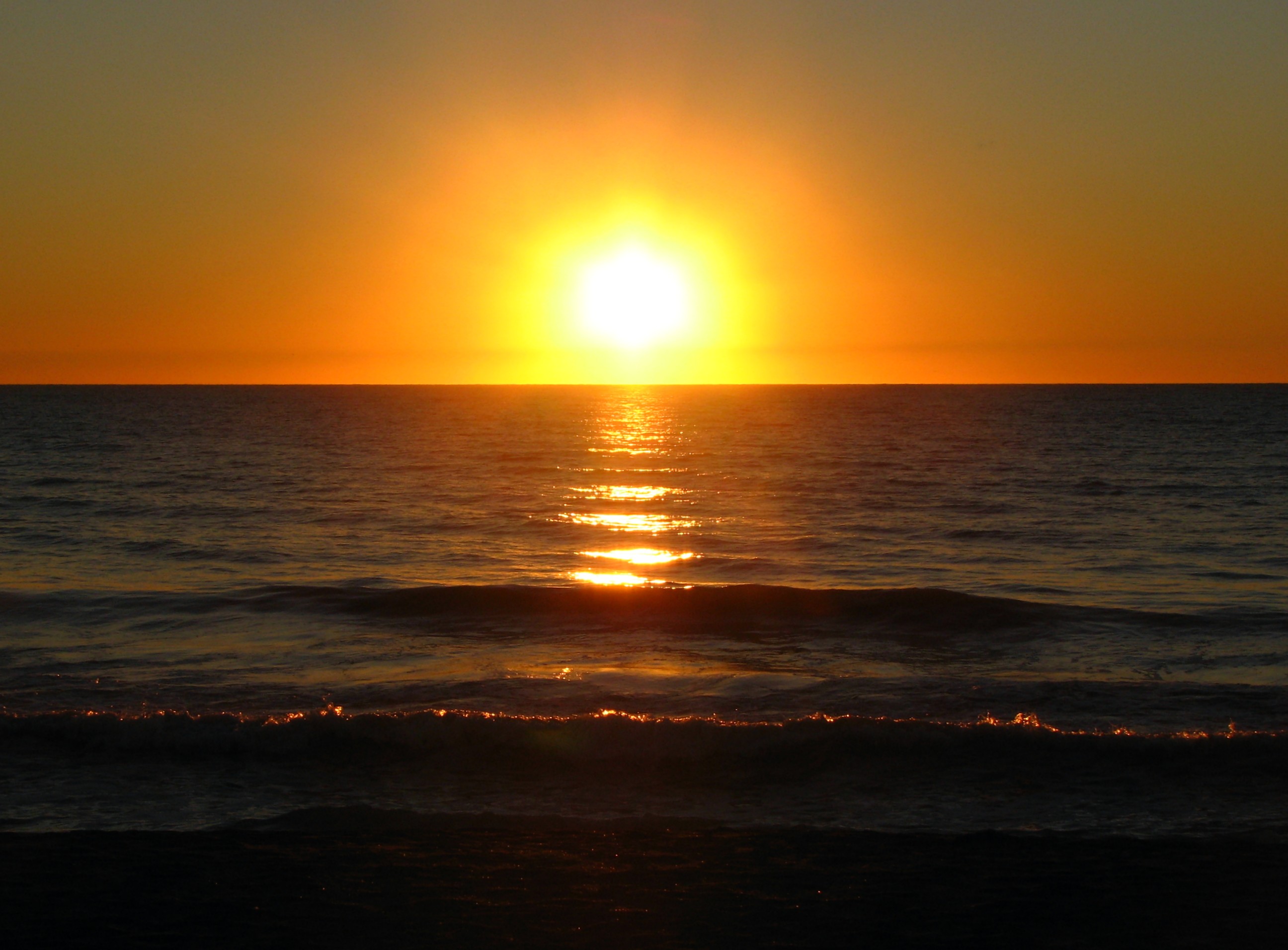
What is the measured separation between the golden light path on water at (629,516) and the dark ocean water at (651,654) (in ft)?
0.63

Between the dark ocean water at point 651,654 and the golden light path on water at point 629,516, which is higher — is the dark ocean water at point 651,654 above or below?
above

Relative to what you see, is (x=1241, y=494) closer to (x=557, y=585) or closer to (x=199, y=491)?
(x=557, y=585)

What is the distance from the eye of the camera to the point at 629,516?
30.4 meters

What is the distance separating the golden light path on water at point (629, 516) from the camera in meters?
20.3

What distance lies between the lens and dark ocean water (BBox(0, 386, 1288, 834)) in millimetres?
8492

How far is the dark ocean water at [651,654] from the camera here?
27.9ft

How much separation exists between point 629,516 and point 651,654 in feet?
54.8

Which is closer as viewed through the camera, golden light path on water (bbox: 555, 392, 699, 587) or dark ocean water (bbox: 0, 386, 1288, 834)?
dark ocean water (bbox: 0, 386, 1288, 834)

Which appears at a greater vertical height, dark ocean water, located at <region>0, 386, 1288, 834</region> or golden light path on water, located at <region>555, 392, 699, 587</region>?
dark ocean water, located at <region>0, 386, 1288, 834</region>

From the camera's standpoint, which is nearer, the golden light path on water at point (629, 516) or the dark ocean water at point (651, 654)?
the dark ocean water at point (651, 654)

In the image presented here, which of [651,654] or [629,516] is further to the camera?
[629,516]

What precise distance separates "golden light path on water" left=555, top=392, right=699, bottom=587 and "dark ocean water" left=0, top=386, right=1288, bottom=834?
0.19 meters

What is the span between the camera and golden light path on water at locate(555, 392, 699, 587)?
20.3m

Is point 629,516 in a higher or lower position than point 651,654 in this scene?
lower
